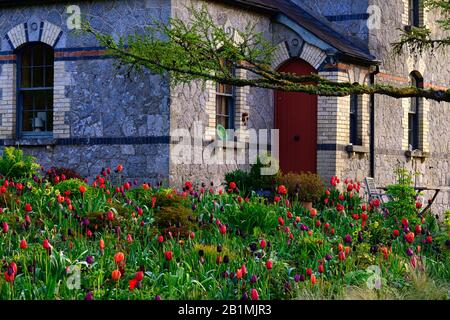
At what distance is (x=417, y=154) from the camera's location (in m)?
23.6

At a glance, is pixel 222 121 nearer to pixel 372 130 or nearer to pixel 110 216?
pixel 372 130

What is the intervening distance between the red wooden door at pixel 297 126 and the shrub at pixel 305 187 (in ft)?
17.6

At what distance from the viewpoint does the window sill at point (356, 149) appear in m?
20.3

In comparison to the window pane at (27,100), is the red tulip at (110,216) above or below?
below

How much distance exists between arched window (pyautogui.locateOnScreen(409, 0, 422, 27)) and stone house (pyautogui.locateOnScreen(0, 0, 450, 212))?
48.4 inches

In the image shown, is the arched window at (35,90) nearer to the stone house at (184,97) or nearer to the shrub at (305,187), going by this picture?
the stone house at (184,97)

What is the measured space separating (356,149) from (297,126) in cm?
144

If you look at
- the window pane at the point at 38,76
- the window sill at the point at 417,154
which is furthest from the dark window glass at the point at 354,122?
the window pane at the point at 38,76

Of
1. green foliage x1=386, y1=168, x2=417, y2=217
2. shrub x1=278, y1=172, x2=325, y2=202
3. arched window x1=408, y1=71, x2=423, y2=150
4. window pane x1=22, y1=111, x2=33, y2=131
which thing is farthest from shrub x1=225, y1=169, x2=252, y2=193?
arched window x1=408, y1=71, x2=423, y2=150

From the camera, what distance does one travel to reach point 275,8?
19.9 meters

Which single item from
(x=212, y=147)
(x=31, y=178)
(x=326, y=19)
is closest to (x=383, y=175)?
(x=326, y=19)

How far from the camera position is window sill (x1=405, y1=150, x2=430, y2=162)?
23.2 metres

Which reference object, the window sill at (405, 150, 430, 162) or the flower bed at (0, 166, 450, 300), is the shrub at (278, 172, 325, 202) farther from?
the window sill at (405, 150, 430, 162)

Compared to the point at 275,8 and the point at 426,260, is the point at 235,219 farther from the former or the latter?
the point at 275,8
